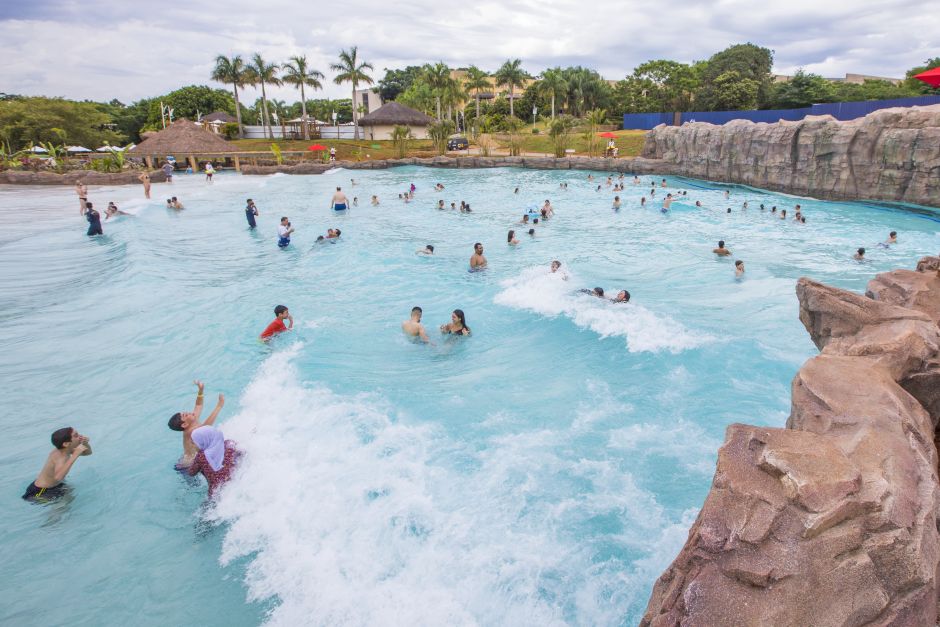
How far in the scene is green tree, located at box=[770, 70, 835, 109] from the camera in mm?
42250

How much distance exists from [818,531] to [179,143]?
42.0 m

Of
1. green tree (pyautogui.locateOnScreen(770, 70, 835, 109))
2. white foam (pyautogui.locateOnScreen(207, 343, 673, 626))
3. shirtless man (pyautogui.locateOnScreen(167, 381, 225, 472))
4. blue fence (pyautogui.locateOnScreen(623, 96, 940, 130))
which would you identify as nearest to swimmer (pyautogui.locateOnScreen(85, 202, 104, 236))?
white foam (pyautogui.locateOnScreen(207, 343, 673, 626))

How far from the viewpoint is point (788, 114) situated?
39250mm

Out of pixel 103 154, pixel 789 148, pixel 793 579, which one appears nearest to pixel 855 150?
pixel 789 148

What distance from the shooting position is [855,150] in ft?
73.6

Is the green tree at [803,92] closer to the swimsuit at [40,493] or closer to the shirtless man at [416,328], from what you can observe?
the shirtless man at [416,328]

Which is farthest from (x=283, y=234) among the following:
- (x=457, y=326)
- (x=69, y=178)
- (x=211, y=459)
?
(x=69, y=178)

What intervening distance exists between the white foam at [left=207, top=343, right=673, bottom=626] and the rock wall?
76.0ft

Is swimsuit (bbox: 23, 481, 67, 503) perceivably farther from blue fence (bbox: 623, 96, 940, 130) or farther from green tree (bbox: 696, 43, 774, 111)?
green tree (bbox: 696, 43, 774, 111)

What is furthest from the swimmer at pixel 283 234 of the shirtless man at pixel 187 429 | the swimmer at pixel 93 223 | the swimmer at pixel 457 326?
the shirtless man at pixel 187 429

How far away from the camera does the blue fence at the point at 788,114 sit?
1264 inches

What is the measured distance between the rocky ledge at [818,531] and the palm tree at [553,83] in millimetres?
55716

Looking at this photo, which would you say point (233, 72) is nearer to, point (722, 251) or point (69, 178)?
point (69, 178)

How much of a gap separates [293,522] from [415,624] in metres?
1.85
